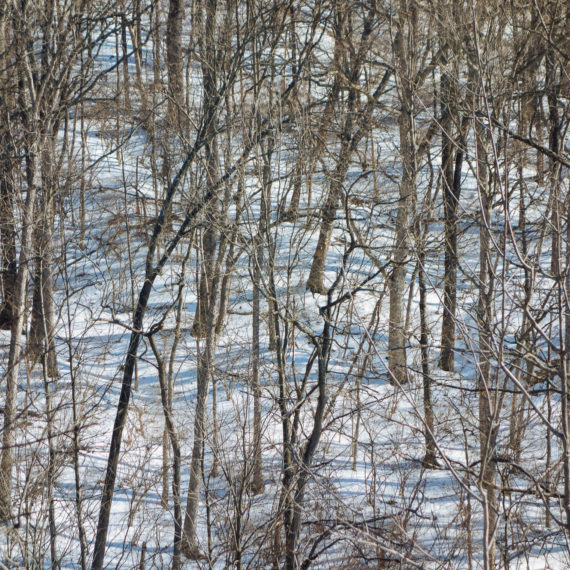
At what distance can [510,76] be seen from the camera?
1066 cm

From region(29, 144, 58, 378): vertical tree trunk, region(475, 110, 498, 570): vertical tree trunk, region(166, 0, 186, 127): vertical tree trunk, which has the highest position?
region(166, 0, 186, 127): vertical tree trunk

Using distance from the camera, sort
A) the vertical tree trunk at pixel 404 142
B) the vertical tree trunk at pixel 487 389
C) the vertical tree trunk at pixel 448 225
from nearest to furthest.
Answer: the vertical tree trunk at pixel 487 389 → the vertical tree trunk at pixel 404 142 → the vertical tree trunk at pixel 448 225

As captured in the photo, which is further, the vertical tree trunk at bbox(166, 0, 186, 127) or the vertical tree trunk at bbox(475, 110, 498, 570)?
the vertical tree trunk at bbox(166, 0, 186, 127)

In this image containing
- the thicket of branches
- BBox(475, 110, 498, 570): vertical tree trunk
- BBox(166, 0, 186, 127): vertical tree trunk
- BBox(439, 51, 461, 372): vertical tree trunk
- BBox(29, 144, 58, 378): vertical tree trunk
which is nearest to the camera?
BBox(475, 110, 498, 570): vertical tree trunk

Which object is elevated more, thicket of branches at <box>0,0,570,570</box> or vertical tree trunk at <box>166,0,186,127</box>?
vertical tree trunk at <box>166,0,186,127</box>

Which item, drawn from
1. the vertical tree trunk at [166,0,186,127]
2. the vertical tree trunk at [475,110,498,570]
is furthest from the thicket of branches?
the vertical tree trunk at [475,110,498,570]

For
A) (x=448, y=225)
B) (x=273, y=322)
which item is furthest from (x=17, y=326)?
(x=448, y=225)

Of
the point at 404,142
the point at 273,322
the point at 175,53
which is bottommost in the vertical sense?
the point at 273,322

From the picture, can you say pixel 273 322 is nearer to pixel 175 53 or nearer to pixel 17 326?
pixel 17 326

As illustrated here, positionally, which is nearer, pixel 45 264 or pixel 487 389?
pixel 487 389

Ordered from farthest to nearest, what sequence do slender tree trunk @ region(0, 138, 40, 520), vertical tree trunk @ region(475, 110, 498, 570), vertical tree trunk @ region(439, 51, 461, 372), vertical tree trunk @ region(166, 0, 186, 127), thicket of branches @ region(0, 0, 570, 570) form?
vertical tree trunk @ region(166, 0, 186, 127) < vertical tree trunk @ region(439, 51, 461, 372) < slender tree trunk @ region(0, 138, 40, 520) < thicket of branches @ region(0, 0, 570, 570) < vertical tree trunk @ region(475, 110, 498, 570)

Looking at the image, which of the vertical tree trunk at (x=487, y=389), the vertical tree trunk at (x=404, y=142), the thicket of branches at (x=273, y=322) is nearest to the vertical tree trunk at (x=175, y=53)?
the thicket of branches at (x=273, y=322)

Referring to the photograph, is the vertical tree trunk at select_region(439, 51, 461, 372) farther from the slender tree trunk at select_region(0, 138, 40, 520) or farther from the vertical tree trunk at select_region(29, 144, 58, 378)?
the slender tree trunk at select_region(0, 138, 40, 520)

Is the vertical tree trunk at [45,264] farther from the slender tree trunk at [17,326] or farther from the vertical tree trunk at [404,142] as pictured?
the vertical tree trunk at [404,142]
